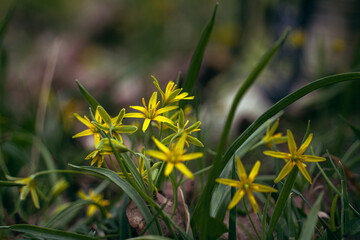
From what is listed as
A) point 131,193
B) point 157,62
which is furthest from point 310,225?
point 157,62

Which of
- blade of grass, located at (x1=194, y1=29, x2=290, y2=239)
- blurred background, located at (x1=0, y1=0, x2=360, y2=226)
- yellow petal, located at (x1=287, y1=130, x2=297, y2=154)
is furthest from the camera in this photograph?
blurred background, located at (x1=0, y1=0, x2=360, y2=226)

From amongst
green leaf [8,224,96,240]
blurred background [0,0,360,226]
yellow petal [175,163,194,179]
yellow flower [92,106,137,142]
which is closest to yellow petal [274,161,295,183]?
yellow petal [175,163,194,179]

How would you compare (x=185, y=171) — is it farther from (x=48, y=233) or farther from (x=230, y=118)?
(x=48, y=233)

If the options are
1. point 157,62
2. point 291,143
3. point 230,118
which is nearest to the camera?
point 230,118

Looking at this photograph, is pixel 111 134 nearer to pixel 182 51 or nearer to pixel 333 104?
pixel 333 104

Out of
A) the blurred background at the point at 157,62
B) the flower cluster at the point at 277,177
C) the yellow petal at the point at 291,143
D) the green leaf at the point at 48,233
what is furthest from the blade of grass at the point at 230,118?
the blurred background at the point at 157,62

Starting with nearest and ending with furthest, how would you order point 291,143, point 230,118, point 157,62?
point 230,118 → point 291,143 → point 157,62

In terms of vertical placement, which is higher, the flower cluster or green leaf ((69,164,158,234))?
the flower cluster

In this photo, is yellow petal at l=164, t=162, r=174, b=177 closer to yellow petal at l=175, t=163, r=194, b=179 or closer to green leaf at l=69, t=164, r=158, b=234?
yellow petal at l=175, t=163, r=194, b=179

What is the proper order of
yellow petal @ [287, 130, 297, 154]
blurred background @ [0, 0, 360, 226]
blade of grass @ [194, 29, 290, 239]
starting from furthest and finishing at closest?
blurred background @ [0, 0, 360, 226] → yellow petal @ [287, 130, 297, 154] → blade of grass @ [194, 29, 290, 239]

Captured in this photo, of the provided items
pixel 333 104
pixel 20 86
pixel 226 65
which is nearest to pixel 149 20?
pixel 226 65
